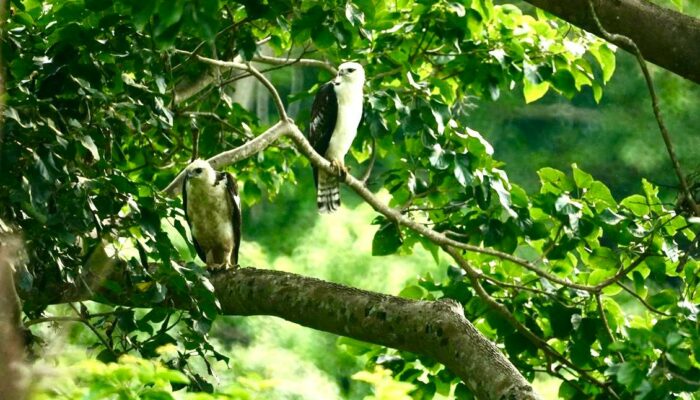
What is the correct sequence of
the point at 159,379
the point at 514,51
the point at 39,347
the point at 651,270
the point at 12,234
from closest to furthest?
the point at 159,379
the point at 12,234
the point at 39,347
the point at 651,270
the point at 514,51

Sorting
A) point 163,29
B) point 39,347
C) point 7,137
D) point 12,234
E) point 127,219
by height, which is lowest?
point 39,347

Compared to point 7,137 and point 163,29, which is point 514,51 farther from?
point 163,29

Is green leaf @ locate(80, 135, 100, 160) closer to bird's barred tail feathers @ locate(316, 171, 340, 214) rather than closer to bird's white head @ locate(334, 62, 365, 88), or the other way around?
bird's white head @ locate(334, 62, 365, 88)

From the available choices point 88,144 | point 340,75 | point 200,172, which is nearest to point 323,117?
point 340,75

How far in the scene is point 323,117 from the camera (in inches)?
188

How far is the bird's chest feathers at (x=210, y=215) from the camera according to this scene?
4.23 meters

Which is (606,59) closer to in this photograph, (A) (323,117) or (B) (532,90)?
(B) (532,90)

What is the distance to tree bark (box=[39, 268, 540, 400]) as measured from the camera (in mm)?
2490

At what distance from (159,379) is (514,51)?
7.18 ft

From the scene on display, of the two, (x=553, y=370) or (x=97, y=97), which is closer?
(x=97, y=97)

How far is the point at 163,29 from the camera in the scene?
1643 mm

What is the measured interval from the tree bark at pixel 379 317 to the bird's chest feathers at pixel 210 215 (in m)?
0.69

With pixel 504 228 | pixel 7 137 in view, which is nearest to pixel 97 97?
pixel 7 137

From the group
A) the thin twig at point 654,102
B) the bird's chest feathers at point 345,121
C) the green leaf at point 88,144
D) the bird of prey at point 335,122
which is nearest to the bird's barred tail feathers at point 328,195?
the bird of prey at point 335,122
